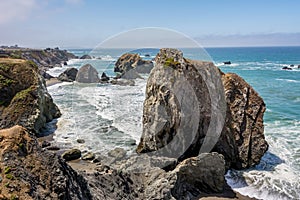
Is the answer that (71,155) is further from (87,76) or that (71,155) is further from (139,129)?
(87,76)

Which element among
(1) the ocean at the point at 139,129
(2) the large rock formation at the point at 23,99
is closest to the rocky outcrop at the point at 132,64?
(1) the ocean at the point at 139,129

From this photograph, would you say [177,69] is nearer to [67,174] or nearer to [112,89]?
[67,174]

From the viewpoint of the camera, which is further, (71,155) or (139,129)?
(139,129)

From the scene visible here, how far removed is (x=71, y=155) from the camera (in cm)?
2078

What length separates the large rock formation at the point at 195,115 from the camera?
18500mm

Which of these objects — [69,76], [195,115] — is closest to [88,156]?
[195,115]

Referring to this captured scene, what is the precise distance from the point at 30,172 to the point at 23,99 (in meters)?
21.4

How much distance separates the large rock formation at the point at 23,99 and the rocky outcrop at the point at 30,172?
1765cm

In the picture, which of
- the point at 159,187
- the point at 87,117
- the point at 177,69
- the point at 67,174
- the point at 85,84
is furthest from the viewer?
the point at 85,84

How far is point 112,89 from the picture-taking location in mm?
53156

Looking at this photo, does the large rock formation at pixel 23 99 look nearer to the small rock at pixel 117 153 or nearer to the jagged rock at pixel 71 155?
Result: the jagged rock at pixel 71 155

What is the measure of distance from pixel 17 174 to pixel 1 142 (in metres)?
1.19

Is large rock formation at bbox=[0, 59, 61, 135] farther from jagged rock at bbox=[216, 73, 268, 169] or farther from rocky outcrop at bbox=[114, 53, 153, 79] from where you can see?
rocky outcrop at bbox=[114, 53, 153, 79]

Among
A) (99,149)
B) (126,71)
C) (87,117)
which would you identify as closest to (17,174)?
(99,149)
